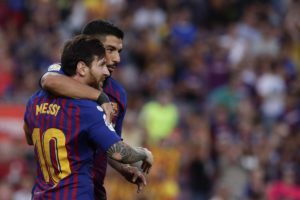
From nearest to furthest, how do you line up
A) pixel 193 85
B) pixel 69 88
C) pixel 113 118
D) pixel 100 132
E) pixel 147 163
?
1. pixel 100 132
2. pixel 69 88
3. pixel 147 163
4. pixel 113 118
5. pixel 193 85

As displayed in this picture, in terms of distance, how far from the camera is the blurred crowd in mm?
13391

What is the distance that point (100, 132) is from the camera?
6.33 meters

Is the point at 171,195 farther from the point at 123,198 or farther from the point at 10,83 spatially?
the point at 10,83

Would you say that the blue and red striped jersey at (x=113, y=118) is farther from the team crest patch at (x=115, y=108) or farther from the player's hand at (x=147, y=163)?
the player's hand at (x=147, y=163)

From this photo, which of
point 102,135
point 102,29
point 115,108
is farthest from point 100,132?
point 102,29

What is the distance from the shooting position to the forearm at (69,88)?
643 centimetres

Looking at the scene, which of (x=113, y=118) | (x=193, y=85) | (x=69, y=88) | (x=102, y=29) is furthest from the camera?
(x=193, y=85)

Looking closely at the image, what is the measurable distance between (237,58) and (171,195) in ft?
12.9

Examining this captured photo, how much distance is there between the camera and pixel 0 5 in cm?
1803

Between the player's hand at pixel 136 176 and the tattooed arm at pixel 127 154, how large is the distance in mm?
270

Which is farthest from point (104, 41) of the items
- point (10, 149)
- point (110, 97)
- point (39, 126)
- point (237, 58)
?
point (237, 58)

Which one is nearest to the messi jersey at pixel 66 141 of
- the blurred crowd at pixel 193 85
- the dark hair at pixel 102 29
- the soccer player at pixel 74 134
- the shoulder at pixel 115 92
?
the soccer player at pixel 74 134

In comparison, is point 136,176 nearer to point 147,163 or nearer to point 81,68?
point 147,163

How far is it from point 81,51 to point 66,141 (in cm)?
60
